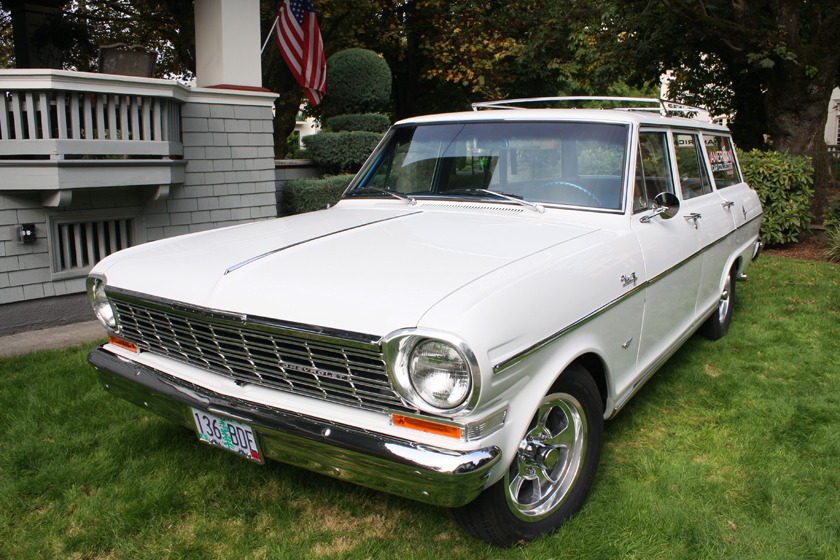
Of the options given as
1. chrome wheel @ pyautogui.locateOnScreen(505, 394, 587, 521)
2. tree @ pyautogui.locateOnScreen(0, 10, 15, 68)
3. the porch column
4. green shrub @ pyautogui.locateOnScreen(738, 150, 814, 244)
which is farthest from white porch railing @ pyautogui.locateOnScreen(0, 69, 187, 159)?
tree @ pyautogui.locateOnScreen(0, 10, 15, 68)

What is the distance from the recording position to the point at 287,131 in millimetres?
16672

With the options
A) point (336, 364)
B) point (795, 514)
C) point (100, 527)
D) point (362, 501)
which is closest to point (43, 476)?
point (100, 527)

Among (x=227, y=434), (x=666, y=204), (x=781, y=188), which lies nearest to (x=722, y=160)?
(x=666, y=204)

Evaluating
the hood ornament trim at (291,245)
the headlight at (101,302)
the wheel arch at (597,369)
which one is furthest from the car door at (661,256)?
the headlight at (101,302)

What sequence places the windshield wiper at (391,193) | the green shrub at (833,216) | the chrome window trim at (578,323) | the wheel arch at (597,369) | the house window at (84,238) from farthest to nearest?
1. the green shrub at (833,216)
2. the house window at (84,238)
3. the windshield wiper at (391,193)
4. the wheel arch at (597,369)
5. the chrome window trim at (578,323)

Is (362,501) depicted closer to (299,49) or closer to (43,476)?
(43,476)

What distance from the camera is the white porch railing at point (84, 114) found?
→ 5.39 meters

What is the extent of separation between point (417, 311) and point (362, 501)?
130cm

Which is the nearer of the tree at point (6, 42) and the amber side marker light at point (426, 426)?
the amber side marker light at point (426, 426)

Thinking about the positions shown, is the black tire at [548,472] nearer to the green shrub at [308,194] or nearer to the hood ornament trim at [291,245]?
the hood ornament trim at [291,245]

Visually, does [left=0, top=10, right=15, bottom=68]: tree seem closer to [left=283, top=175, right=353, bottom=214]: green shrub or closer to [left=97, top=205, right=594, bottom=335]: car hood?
[left=283, top=175, right=353, bottom=214]: green shrub

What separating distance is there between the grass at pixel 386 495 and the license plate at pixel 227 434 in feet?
1.47

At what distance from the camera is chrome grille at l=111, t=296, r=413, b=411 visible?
→ 2168 mm

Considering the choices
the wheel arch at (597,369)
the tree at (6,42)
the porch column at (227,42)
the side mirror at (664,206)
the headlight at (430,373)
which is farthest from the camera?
the tree at (6,42)
